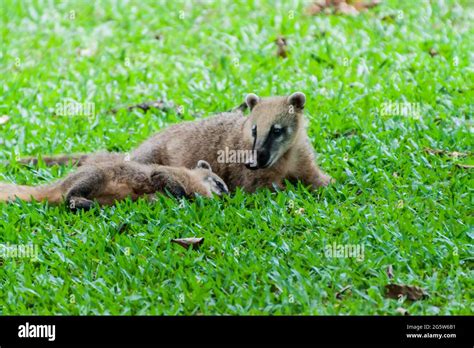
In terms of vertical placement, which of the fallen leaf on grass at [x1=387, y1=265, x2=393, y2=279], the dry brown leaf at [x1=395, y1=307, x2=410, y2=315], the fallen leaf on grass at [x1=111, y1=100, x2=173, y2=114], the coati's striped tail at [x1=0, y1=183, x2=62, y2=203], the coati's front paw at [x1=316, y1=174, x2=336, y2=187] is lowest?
the dry brown leaf at [x1=395, y1=307, x2=410, y2=315]

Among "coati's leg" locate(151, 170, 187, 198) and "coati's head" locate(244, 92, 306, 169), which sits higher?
"coati's head" locate(244, 92, 306, 169)

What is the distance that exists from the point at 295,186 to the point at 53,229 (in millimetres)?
2274

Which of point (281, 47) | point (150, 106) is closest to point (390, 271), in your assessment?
point (150, 106)

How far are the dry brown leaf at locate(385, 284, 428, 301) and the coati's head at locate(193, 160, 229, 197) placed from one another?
2.37 metres

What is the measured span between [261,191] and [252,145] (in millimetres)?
499

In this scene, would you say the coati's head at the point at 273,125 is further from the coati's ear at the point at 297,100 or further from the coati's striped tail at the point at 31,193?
the coati's striped tail at the point at 31,193

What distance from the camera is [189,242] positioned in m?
7.02

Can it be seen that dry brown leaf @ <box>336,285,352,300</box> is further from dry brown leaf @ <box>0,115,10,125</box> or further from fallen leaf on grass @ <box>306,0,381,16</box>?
fallen leaf on grass @ <box>306,0,381,16</box>

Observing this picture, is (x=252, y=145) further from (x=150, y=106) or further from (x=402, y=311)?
(x=402, y=311)

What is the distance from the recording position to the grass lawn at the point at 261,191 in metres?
6.35

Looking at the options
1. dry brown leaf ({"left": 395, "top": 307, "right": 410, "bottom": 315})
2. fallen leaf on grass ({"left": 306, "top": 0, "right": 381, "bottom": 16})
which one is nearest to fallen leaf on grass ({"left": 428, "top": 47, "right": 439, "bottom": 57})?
fallen leaf on grass ({"left": 306, "top": 0, "right": 381, "bottom": 16})

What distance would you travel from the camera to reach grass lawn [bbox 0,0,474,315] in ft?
20.8

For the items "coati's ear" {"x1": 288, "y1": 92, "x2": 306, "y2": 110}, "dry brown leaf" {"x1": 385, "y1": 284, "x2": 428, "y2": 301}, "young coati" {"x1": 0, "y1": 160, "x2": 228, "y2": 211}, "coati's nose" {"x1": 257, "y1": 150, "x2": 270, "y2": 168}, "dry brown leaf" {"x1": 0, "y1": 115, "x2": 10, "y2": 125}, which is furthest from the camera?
"dry brown leaf" {"x1": 0, "y1": 115, "x2": 10, "y2": 125}

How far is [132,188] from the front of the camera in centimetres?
810
